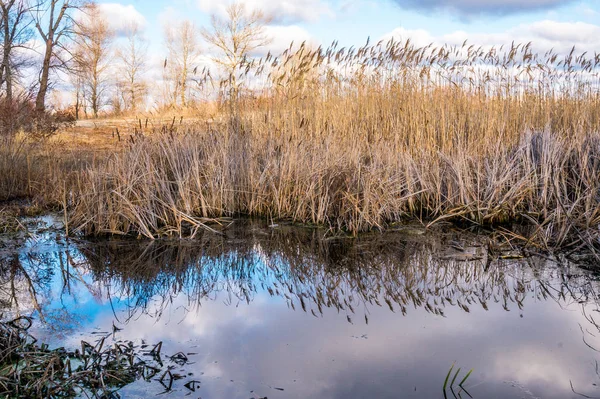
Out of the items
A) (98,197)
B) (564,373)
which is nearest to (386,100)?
(98,197)

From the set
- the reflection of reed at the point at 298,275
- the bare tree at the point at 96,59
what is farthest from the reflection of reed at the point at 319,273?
the bare tree at the point at 96,59

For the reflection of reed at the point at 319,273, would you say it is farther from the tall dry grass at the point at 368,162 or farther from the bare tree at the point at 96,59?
the bare tree at the point at 96,59

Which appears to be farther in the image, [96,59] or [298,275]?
[96,59]

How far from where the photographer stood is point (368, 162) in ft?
18.1

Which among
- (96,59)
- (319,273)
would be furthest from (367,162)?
(96,59)

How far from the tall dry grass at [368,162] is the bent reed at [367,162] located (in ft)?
0.06

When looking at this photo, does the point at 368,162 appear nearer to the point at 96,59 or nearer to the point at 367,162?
the point at 367,162

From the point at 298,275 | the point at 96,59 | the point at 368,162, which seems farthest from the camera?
the point at 96,59

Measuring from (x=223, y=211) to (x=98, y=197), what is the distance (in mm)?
1256

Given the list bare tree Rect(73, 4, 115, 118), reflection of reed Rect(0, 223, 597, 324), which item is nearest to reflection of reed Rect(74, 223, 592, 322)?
reflection of reed Rect(0, 223, 597, 324)

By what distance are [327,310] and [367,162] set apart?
2.82 meters

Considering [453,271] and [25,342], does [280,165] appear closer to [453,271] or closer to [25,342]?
[453,271]

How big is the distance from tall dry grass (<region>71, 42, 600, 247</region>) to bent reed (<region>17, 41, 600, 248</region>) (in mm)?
17

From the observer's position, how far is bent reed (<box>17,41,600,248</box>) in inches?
182
